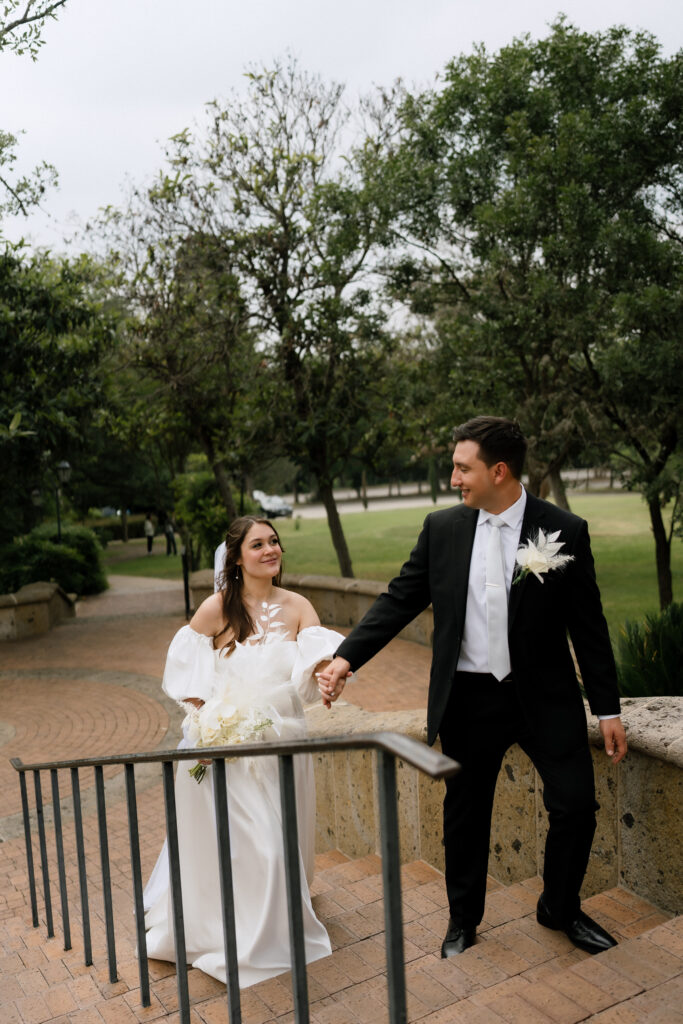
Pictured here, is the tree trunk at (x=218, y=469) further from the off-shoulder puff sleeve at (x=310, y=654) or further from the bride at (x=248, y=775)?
the off-shoulder puff sleeve at (x=310, y=654)

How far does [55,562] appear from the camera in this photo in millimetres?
19281

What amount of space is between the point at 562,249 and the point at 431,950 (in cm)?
802

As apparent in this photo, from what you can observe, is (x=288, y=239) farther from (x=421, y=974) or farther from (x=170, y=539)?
(x=170, y=539)

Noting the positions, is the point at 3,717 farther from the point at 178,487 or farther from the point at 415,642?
the point at 178,487

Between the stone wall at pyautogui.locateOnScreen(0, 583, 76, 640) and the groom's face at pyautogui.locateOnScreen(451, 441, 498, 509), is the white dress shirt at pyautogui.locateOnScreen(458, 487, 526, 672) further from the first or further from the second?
the stone wall at pyautogui.locateOnScreen(0, 583, 76, 640)

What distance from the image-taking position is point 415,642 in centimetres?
1131

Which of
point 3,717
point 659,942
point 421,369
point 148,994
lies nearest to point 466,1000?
point 659,942

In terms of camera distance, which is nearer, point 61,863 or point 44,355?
point 61,863

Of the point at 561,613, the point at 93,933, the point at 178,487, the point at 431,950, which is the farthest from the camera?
the point at 178,487

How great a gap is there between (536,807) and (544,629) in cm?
104

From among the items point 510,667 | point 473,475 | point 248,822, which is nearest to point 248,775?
point 248,822

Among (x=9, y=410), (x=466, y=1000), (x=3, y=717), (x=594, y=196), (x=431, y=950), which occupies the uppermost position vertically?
(x=594, y=196)

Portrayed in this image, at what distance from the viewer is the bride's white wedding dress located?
3.54 m

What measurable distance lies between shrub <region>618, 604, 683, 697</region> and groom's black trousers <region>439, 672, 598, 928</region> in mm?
1331
